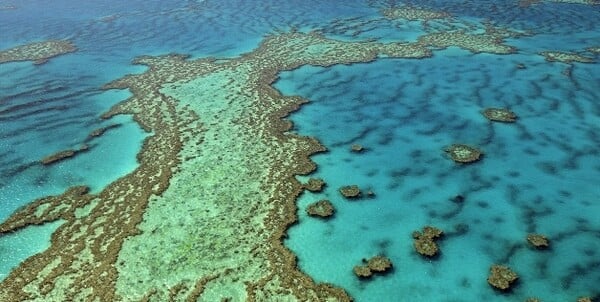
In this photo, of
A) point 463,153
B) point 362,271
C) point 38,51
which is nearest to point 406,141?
point 463,153

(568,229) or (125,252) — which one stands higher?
(125,252)

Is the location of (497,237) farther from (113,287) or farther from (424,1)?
(424,1)

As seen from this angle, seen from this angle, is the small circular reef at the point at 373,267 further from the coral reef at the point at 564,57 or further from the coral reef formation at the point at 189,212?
the coral reef at the point at 564,57

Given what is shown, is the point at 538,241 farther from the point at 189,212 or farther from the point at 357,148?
the point at 189,212

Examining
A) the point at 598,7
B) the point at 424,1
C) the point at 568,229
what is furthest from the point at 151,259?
the point at 598,7

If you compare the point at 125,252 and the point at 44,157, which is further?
the point at 44,157
